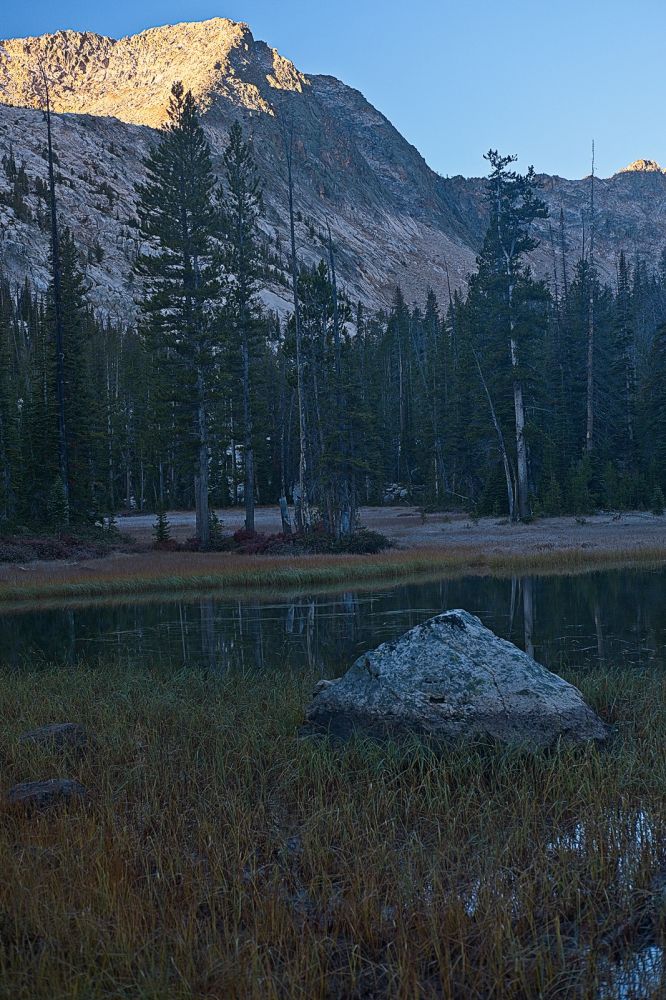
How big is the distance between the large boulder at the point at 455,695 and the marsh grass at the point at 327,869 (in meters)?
0.27

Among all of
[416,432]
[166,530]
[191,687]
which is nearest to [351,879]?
[191,687]

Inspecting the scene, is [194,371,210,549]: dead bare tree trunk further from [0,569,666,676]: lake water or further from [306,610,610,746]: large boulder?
[306,610,610,746]: large boulder

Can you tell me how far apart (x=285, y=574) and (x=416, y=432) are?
4443 centimetres

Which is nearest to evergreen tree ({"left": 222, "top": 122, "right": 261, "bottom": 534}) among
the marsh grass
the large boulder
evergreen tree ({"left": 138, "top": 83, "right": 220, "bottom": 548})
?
evergreen tree ({"left": 138, "top": 83, "right": 220, "bottom": 548})

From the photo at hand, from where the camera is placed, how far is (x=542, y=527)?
36062 mm

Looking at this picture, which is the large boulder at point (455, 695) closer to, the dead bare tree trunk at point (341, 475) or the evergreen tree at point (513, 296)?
the dead bare tree trunk at point (341, 475)

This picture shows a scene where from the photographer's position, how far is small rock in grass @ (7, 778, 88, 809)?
17.7 feet

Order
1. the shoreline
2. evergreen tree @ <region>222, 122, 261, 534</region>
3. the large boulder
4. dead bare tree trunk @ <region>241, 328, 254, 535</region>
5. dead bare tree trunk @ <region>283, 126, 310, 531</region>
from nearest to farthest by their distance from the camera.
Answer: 1. the large boulder
2. the shoreline
3. dead bare tree trunk @ <region>283, 126, 310, 531</region>
4. evergreen tree @ <region>222, 122, 261, 534</region>
5. dead bare tree trunk @ <region>241, 328, 254, 535</region>

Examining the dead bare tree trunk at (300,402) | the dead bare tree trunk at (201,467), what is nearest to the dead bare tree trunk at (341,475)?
the dead bare tree trunk at (300,402)

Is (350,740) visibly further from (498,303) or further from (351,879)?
(498,303)

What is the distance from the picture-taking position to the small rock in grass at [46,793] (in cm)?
539

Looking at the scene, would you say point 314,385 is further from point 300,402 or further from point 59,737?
point 59,737

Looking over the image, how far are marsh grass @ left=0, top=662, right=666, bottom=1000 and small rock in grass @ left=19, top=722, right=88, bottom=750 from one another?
161mm

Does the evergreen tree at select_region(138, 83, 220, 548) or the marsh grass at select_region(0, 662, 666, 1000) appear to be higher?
the evergreen tree at select_region(138, 83, 220, 548)
